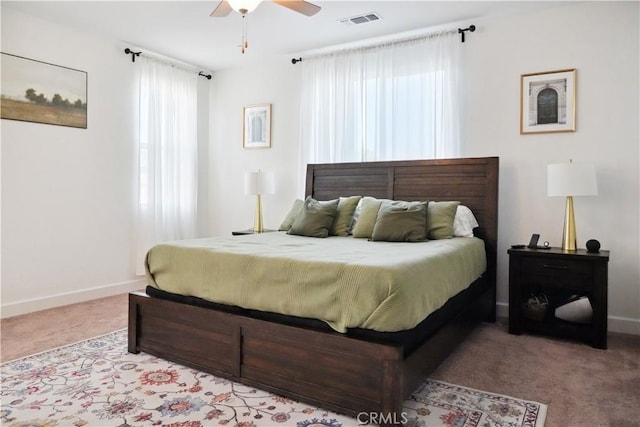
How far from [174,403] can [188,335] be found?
1.65ft

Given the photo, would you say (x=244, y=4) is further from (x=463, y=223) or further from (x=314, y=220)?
(x=463, y=223)

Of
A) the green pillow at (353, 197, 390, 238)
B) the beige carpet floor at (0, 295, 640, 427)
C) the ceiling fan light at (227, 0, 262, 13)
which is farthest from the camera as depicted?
the green pillow at (353, 197, 390, 238)

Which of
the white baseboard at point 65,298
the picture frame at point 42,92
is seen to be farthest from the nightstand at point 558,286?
the picture frame at point 42,92

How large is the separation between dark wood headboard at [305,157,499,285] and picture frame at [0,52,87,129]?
96.6 inches

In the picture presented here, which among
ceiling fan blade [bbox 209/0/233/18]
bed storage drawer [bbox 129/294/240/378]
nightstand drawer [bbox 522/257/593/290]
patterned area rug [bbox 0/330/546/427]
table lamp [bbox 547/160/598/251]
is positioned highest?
ceiling fan blade [bbox 209/0/233/18]

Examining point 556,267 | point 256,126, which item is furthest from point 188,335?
point 256,126

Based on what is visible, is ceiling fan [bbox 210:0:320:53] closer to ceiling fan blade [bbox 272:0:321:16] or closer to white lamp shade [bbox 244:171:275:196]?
ceiling fan blade [bbox 272:0:321:16]

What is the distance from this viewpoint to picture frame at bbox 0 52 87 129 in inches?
147

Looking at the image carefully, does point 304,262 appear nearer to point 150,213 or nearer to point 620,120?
point 620,120

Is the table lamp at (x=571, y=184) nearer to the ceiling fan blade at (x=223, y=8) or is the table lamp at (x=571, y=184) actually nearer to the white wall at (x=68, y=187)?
the ceiling fan blade at (x=223, y=8)

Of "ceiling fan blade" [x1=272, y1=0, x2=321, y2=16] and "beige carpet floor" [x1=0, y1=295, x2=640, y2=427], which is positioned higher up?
"ceiling fan blade" [x1=272, y1=0, x2=321, y2=16]

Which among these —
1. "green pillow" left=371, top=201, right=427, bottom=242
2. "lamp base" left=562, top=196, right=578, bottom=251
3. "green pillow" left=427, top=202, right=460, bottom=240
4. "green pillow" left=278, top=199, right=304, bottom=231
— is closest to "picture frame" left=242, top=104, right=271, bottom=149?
"green pillow" left=278, top=199, right=304, bottom=231

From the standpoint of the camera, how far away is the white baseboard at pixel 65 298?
3740mm

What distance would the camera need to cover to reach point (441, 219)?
357 centimetres
